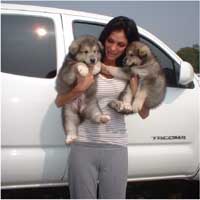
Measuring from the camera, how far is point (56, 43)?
12.3ft

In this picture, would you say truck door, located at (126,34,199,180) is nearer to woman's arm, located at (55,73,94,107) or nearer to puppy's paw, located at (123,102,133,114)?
puppy's paw, located at (123,102,133,114)

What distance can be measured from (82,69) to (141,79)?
450mm

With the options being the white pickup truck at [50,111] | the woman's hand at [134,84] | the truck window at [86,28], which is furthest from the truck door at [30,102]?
the woman's hand at [134,84]

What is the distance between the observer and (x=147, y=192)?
500 cm

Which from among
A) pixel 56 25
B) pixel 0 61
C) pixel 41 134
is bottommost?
pixel 41 134

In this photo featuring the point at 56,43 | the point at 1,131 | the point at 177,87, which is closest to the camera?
the point at 1,131

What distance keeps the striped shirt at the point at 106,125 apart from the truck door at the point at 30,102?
940mm

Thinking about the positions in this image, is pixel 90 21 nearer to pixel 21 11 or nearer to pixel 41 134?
pixel 21 11

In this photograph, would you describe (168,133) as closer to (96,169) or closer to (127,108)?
(127,108)

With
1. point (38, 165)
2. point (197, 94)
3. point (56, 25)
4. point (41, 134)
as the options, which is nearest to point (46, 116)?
point (41, 134)

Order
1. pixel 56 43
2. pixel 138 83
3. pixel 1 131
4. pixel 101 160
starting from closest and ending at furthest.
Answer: pixel 101 160 < pixel 138 83 < pixel 1 131 < pixel 56 43

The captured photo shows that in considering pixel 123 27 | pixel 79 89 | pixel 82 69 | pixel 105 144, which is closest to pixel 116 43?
pixel 123 27

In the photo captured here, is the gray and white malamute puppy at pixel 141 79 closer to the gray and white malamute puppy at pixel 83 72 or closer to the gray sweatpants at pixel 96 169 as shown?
the gray and white malamute puppy at pixel 83 72

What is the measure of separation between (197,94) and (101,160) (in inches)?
72.8
